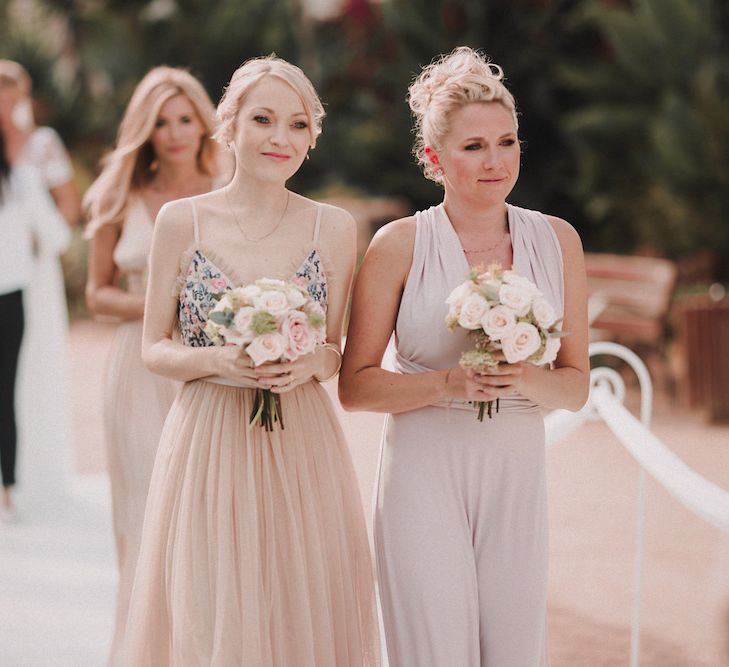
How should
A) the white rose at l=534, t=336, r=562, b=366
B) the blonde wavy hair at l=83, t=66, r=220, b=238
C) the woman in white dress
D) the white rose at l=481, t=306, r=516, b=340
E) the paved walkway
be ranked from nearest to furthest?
the white rose at l=481, t=306, r=516, b=340 → the white rose at l=534, t=336, r=562, b=366 → the blonde wavy hair at l=83, t=66, r=220, b=238 → the paved walkway → the woman in white dress

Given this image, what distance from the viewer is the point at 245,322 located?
2893 millimetres

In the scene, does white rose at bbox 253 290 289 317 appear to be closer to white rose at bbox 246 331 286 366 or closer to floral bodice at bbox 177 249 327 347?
white rose at bbox 246 331 286 366

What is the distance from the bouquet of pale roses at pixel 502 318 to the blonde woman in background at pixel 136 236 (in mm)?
1868

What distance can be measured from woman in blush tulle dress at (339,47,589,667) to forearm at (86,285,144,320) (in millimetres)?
1507

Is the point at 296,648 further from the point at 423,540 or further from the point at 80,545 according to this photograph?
the point at 80,545

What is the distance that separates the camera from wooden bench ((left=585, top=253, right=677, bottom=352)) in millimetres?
11016

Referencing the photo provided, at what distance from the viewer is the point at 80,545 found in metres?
6.52

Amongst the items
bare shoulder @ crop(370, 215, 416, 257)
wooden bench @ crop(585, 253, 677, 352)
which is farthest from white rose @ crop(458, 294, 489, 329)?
wooden bench @ crop(585, 253, 677, 352)

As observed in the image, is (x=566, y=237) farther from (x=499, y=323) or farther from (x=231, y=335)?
(x=231, y=335)

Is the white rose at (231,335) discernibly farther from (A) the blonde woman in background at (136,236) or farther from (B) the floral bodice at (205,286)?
(A) the blonde woman in background at (136,236)

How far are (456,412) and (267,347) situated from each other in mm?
604

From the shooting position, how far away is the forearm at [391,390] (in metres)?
3.06

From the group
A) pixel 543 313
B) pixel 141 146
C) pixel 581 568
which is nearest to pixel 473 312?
pixel 543 313

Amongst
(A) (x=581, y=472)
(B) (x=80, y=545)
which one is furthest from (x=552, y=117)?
(B) (x=80, y=545)
